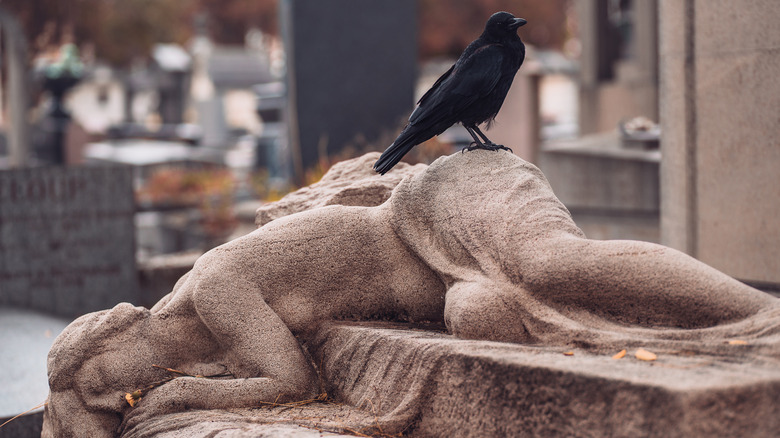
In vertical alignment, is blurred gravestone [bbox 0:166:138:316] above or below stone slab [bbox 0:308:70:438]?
above

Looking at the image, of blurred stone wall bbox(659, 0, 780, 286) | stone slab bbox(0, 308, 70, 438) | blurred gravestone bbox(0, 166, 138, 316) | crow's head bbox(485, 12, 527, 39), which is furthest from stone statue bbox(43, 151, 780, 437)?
blurred gravestone bbox(0, 166, 138, 316)

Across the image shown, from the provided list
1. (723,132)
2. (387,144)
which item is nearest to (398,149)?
(723,132)

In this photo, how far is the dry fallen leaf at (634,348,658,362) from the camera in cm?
295

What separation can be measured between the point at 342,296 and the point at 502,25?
1.34 m

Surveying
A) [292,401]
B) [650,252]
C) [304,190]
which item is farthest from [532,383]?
[304,190]

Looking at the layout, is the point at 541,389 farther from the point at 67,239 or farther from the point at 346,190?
the point at 67,239

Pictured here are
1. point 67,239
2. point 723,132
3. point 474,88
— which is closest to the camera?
point 474,88

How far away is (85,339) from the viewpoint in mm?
3703

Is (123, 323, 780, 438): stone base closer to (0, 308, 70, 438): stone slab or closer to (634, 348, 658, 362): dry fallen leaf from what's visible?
(634, 348, 658, 362): dry fallen leaf

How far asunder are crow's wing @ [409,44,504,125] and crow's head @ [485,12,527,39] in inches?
2.3

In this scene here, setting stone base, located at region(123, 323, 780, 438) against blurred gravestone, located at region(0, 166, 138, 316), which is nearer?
stone base, located at region(123, 323, 780, 438)

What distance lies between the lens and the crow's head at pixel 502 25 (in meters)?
3.73

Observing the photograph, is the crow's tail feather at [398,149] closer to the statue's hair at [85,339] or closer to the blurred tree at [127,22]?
the statue's hair at [85,339]

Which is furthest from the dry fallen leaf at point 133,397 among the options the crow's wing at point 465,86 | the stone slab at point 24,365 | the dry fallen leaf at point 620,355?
the dry fallen leaf at point 620,355
